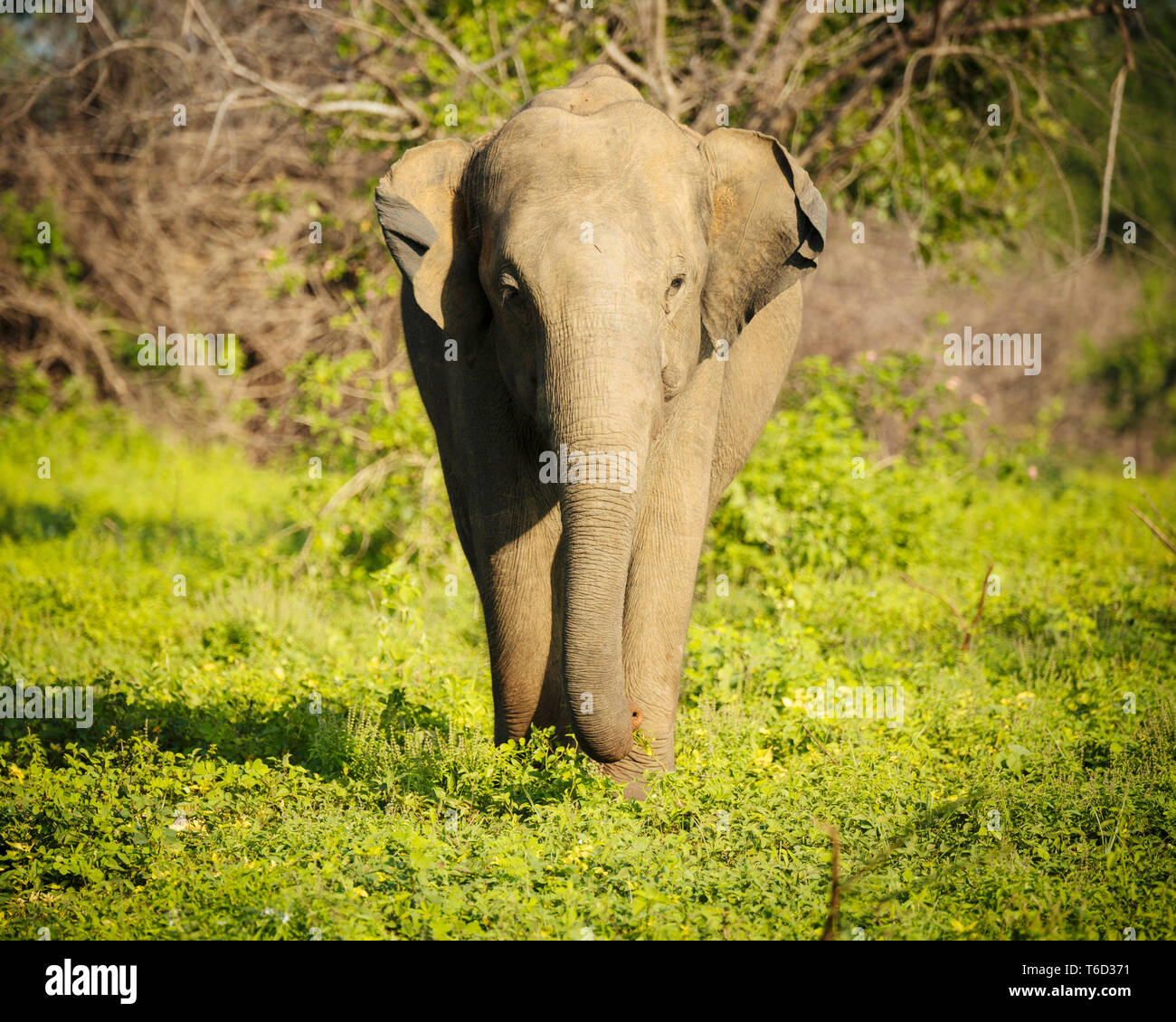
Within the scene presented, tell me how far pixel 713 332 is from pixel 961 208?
19.4 ft

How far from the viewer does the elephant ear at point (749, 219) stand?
15.8 feet

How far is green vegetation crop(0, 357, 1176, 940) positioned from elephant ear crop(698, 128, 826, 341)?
6.22 ft

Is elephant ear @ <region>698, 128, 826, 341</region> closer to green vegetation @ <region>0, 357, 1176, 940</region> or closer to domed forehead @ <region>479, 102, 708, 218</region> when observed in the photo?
domed forehead @ <region>479, 102, 708, 218</region>

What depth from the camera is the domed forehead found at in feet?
14.2

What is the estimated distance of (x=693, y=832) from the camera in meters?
4.49

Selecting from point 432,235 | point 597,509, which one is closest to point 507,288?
point 432,235

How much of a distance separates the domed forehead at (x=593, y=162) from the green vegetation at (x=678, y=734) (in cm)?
201

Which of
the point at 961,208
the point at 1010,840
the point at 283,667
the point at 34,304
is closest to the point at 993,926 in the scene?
the point at 1010,840

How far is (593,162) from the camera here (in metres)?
4.37

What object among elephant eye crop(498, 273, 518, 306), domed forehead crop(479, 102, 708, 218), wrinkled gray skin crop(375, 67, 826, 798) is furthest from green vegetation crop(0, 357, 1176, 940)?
domed forehead crop(479, 102, 708, 218)

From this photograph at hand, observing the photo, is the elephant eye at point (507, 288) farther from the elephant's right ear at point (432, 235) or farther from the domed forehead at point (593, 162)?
the elephant's right ear at point (432, 235)

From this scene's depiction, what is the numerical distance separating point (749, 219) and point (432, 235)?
121 centimetres

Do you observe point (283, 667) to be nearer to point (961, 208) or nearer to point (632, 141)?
point (632, 141)
